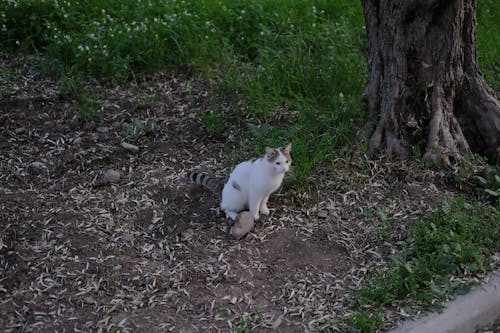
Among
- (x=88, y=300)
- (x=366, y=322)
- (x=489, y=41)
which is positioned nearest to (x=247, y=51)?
(x=489, y=41)

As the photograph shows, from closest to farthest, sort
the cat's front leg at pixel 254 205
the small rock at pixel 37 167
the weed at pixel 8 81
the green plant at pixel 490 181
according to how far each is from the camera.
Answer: the cat's front leg at pixel 254 205
the green plant at pixel 490 181
the small rock at pixel 37 167
the weed at pixel 8 81

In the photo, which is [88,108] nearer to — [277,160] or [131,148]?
[131,148]

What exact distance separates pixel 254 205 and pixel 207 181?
484 mm

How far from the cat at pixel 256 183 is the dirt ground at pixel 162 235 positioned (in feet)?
0.45

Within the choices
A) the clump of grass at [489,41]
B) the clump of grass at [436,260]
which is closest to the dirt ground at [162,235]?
the clump of grass at [436,260]

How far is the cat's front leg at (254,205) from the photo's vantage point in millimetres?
4129

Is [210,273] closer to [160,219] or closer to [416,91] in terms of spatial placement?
[160,219]

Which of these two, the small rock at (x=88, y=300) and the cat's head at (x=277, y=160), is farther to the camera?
the cat's head at (x=277, y=160)

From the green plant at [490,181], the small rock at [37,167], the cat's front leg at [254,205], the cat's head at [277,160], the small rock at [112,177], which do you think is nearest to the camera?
the cat's head at [277,160]

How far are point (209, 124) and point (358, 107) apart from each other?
4.00 feet

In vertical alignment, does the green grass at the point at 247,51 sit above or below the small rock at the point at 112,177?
above

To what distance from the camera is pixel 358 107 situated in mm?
5035

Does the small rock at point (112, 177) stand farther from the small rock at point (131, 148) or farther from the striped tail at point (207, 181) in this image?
the striped tail at point (207, 181)

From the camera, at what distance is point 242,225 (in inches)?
164
